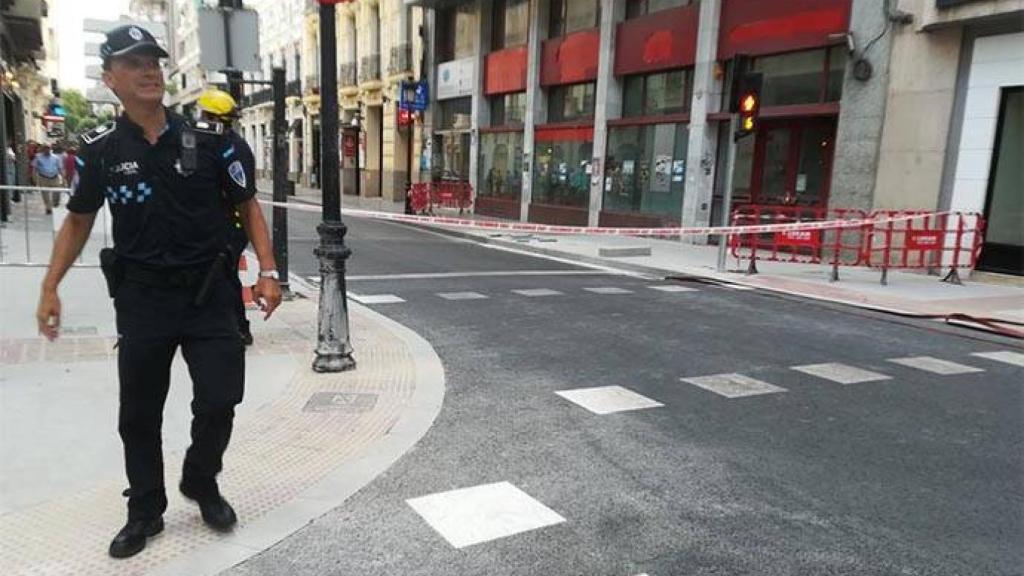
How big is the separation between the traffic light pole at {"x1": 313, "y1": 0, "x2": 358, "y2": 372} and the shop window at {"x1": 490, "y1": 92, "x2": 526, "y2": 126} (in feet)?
63.9

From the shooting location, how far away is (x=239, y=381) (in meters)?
3.23

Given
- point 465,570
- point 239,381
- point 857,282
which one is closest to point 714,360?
point 465,570

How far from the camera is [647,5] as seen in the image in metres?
19.8

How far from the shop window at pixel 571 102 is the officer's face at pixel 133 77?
766 inches

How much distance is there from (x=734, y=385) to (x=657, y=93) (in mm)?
14740

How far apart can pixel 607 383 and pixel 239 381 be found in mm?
3379

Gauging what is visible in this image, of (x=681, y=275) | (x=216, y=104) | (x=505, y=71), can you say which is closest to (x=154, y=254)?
(x=216, y=104)

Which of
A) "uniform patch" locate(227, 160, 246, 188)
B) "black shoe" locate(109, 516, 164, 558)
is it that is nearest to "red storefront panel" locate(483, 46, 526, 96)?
"uniform patch" locate(227, 160, 246, 188)

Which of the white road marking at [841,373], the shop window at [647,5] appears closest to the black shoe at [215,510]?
the white road marking at [841,373]

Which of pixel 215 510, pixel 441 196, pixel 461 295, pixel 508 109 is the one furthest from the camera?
pixel 508 109

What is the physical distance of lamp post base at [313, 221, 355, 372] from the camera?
5.67 meters

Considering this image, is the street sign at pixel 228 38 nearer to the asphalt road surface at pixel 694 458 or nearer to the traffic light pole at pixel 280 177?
the traffic light pole at pixel 280 177

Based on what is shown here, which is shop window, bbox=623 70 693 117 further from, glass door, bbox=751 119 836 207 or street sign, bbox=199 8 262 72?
street sign, bbox=199 8 262 72

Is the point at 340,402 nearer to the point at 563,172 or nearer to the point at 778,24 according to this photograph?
the point at 778,24
